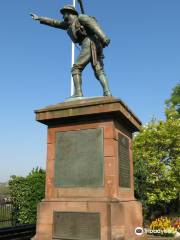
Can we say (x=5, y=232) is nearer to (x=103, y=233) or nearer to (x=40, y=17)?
(x=103, y=233)

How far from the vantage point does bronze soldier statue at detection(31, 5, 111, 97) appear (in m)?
8.70

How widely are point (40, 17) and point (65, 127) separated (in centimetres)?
350

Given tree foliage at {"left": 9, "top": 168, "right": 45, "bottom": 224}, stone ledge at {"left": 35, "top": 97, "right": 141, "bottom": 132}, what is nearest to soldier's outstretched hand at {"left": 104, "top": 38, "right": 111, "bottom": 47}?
stone ledge at {"left": 35, "top": 97, "right": 141, "bottom": 132}

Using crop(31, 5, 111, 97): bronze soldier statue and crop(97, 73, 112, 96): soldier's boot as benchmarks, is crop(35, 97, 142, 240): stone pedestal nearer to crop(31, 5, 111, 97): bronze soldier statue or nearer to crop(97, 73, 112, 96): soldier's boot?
crop(97, 73, 112, 96): soldier's boot

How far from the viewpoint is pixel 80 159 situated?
25.3 feet

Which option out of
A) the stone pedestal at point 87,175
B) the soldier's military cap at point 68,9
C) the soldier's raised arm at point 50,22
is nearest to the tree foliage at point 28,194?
the stone pedestal at point 87,175

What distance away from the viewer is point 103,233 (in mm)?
6957

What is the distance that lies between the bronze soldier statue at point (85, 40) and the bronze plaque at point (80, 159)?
52.4 inches

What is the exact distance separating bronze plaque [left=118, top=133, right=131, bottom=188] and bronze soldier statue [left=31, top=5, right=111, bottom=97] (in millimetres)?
1336

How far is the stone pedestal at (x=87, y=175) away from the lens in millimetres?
7125

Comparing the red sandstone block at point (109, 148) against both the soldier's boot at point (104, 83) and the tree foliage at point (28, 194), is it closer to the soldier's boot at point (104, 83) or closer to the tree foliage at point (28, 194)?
the soldier's boot at point (104, 83)

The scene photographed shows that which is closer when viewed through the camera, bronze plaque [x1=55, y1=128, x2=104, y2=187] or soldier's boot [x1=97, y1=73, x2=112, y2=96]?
bronze plaque [x1=55, y1=128, x2=104, y2=187]

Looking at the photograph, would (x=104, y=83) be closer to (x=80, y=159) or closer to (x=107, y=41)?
(x=107, y=41)

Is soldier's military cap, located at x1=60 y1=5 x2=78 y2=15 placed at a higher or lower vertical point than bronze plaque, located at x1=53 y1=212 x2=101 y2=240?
higher
